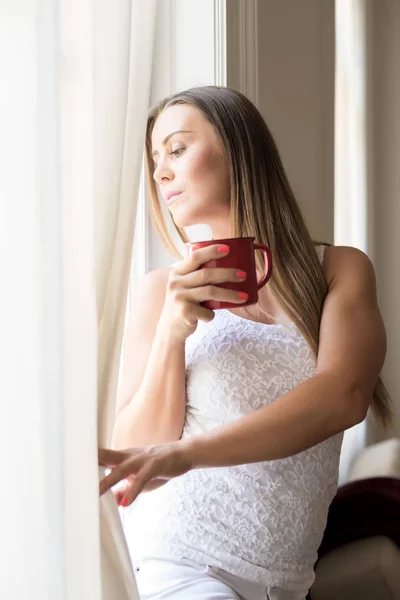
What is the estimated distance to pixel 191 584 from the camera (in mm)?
1398

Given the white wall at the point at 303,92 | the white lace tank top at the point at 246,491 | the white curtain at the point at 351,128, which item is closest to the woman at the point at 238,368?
the white lace tank top at the point at 246,491

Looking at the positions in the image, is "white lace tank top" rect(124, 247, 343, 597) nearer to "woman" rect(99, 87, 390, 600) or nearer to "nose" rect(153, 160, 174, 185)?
"woman" rect(99, 87, 390, 600)

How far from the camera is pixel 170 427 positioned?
1.52 m

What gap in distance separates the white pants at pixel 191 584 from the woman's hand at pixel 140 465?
316 mm

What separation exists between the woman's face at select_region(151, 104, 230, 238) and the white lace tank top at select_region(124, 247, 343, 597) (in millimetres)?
207

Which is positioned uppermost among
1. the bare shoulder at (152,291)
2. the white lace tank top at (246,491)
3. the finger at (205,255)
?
the finger at (205,255)

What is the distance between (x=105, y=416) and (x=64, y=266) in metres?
0.22

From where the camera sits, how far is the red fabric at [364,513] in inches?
80.6

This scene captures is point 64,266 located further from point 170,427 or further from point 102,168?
point 170,427

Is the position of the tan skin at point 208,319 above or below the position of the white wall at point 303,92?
below

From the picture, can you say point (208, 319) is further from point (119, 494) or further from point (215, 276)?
point (119, 494)

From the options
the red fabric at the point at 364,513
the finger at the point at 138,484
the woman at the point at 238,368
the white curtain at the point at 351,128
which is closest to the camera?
the finger at the point at 138,484

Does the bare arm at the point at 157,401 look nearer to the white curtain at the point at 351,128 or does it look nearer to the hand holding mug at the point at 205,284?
the hand holding mug at the point at 205,284

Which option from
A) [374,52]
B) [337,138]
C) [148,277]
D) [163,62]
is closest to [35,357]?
[148,277]
